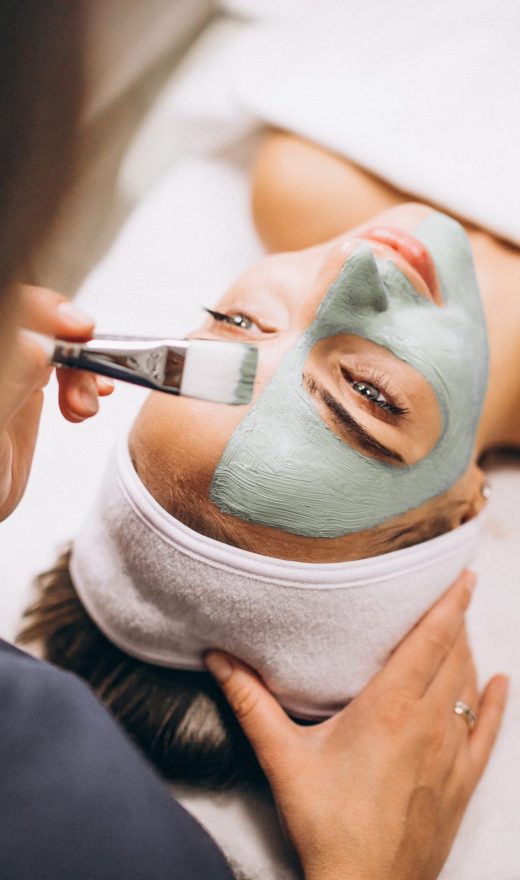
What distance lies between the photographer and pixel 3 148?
247 millimetres

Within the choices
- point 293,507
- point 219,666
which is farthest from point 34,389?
point 219,666

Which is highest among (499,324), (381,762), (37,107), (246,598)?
(37,107)

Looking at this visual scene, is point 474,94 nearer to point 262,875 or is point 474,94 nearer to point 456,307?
point 456,307

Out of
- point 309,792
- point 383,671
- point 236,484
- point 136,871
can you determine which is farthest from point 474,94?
point 136,871

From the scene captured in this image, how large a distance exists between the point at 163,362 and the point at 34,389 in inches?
4.8

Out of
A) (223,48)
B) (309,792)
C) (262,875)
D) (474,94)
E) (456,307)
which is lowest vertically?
(262,875)

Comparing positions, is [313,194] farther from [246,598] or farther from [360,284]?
[246,598]

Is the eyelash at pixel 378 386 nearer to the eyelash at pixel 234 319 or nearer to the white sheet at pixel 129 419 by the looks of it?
the eyelash at pixel 234 319

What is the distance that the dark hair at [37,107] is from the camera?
9.3 inches

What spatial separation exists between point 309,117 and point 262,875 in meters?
1.30

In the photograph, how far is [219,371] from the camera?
69 centimetres

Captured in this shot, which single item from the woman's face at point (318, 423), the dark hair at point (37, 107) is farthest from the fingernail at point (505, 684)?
the dark hair at point (37, 107)

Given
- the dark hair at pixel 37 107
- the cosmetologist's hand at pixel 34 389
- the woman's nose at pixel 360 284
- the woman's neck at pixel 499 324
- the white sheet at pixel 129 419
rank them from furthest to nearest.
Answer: the woman's neck at pixel 499 324 < the white sheet at pixel 129 419 < the woman's nose at pixel 360 284 < the cosmetologist's hand at pixel 34 389 < the dark hair at pixel 37 107

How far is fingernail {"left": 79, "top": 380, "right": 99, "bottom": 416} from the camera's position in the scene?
70cm
